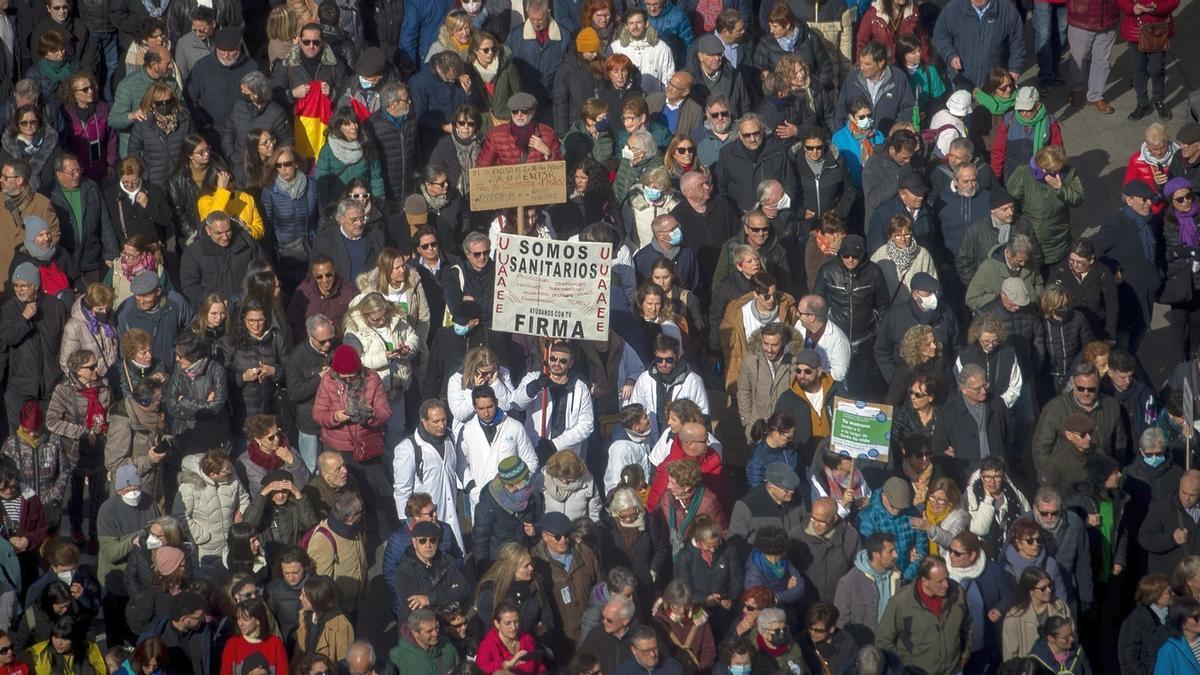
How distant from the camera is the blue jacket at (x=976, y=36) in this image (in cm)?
2089

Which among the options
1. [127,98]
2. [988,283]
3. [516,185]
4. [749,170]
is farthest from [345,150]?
[988,283]

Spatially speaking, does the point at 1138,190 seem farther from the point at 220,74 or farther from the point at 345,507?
the point at 220,74

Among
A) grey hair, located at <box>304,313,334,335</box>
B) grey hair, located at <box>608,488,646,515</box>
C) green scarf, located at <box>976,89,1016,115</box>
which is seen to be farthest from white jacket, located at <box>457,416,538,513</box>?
green scarf, located at <box>976,89,1016,115</box>

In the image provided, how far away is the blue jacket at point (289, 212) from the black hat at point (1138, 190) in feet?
20.0

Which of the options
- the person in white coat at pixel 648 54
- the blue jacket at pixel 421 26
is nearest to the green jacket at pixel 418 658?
the person in white coat at pixel 648 54

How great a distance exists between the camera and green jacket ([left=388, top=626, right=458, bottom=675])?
14648mm

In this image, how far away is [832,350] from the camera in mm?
16969

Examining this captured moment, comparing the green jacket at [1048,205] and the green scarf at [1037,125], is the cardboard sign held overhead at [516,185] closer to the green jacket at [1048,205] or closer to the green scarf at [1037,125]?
the green jacket at [1048,205]

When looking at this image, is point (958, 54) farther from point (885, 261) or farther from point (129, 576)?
point (129, 576)

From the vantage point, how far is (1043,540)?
600 inches

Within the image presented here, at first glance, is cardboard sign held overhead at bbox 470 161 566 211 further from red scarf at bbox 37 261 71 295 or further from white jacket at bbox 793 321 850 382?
red scarf at bbox 37 261 71 295

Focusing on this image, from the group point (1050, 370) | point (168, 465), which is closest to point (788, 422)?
point (1050, 370)

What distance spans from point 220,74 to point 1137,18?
7.88 metres

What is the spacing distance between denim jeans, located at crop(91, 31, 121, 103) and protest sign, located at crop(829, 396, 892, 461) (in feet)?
26.3
